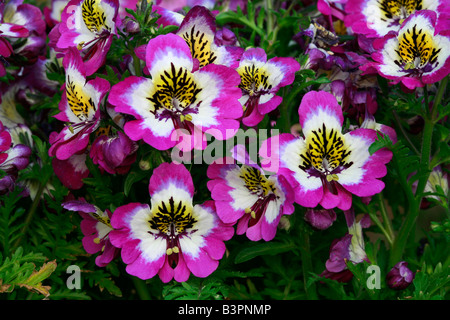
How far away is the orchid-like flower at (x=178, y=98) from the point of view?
67cm

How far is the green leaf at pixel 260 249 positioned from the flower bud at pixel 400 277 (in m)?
0.13

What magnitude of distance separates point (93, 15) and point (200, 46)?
144 millimetres

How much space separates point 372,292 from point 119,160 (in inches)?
14.1

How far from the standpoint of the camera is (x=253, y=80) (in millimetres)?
750

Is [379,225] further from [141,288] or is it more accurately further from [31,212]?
[31,212]

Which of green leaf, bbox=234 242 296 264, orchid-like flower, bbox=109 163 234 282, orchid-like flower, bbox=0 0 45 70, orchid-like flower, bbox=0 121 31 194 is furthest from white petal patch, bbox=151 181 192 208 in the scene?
orchid-like flower, bbox=0 0 45 70

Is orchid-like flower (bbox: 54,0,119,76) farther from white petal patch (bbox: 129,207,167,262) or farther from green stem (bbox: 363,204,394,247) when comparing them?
green stem (bbox: 363,204,394,247)

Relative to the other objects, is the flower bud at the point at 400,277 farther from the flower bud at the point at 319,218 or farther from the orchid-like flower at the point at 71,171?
the orchid-like flower at the point at 71,171

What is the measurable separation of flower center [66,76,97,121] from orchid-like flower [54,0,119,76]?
25mm

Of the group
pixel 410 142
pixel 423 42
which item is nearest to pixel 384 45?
pixel 423 42

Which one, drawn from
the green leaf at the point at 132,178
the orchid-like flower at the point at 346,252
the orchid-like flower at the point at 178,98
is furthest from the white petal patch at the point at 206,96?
the orchid-like flower at the point at 346,252

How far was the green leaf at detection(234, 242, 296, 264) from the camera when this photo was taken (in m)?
0.75

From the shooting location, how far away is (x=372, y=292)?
741 millimetres

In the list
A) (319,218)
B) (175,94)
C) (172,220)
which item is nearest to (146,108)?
(175,94)
